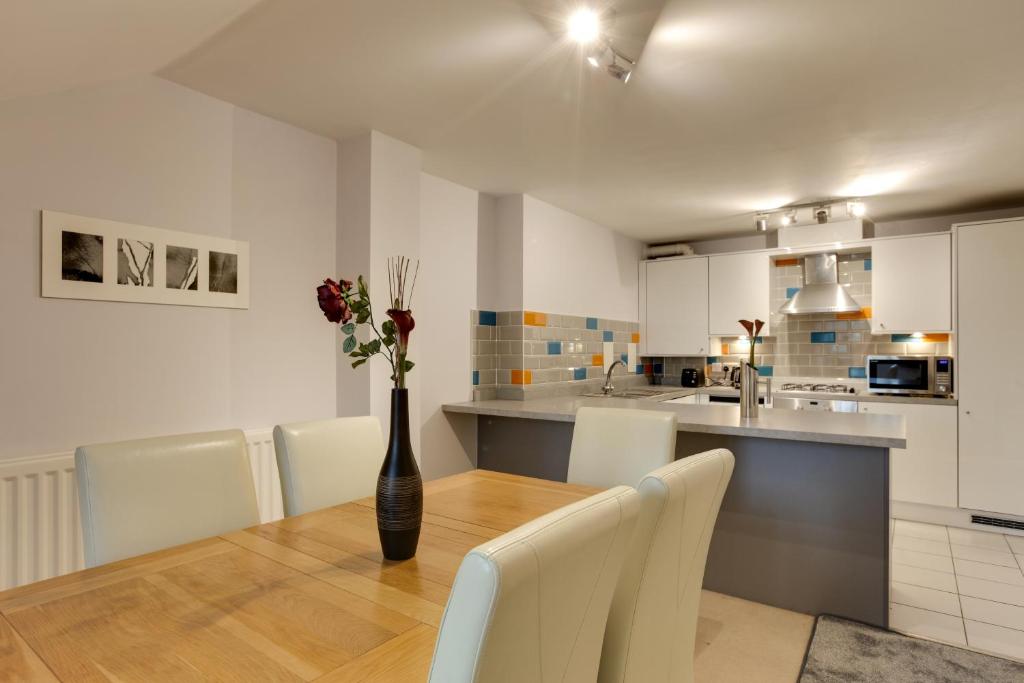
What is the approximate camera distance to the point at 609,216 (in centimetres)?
476

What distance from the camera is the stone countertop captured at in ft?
7.80

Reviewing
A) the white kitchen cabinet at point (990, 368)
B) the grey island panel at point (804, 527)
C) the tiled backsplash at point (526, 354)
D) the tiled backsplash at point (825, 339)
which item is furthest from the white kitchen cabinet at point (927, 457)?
the tiled backsplash at point (526, 354)

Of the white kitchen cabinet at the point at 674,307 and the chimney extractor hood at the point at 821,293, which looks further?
the white kitchen cabinet at the point at 674,307

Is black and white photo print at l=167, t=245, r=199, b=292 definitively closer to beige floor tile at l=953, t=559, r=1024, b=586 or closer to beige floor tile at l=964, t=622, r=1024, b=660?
beige floor tile at l=964, t=622, r=1024, b=660

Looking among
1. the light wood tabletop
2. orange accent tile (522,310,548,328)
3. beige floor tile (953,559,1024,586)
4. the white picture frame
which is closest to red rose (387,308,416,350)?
the light wood tabletop

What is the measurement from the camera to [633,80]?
2.36m

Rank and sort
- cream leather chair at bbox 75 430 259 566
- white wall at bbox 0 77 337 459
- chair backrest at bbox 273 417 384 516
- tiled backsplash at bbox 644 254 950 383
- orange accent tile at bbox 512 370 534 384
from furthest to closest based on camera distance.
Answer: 1. tiled backsplash at bbox 644 254 950 383
2. orange accent tile at bbox 512 370 534 384
3. white wall at bbox 0 77 337 459
4. chair backrest at bbox 273 417 384 516
5. cream leather chair at bbox 75 430 259 566

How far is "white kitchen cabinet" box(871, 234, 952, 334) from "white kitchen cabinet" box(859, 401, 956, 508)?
62 cm

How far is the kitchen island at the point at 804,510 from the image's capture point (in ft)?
8.08

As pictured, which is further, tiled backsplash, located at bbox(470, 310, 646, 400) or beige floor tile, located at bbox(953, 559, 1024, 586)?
tiled backsplash, located at bbox(470, 310, 646, 400)

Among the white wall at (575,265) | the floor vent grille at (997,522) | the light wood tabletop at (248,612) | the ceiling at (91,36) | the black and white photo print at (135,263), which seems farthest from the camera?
the white wall at (575,265)

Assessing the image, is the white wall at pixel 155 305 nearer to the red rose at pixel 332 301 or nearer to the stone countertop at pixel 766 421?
the stone countertop at pixel 766 421

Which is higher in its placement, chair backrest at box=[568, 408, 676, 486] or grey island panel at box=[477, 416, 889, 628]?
chair backrest at box=[568, 408, 676, 486]

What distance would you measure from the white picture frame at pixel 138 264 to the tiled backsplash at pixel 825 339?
14.0 ft
